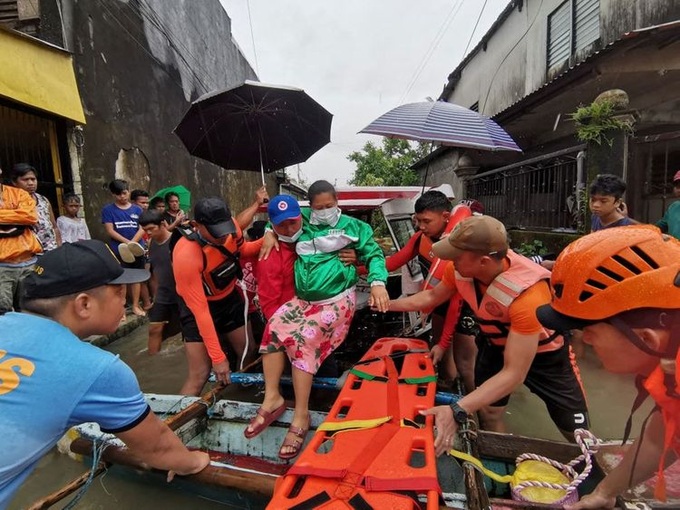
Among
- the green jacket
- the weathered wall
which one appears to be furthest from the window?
the weathered wall

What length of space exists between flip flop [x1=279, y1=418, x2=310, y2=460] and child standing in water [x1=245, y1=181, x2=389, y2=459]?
13 centimetres

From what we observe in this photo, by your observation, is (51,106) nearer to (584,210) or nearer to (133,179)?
(133,179)

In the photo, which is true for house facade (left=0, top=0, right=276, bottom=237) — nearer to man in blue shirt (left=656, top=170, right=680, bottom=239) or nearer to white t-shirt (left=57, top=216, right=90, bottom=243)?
white t-shirt (left=57, top=216, right=90, bottom=243)

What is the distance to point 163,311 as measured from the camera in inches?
146

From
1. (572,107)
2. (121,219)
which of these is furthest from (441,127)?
(572,107)

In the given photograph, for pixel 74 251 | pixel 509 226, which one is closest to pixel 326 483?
pixel 74 251

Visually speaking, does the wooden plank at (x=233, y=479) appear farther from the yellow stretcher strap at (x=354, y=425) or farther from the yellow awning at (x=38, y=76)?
the yellow awning at (x=38, y=76)

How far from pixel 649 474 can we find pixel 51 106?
23.7ft

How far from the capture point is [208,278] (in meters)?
3.24

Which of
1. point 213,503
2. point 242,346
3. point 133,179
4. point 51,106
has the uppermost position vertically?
point 51,106

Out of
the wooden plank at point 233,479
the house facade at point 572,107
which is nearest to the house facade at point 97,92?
the wooden plank at point 233,479

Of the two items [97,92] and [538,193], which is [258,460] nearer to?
[538,193]

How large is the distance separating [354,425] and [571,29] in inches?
471

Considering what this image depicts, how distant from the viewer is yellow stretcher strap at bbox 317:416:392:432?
202cm
